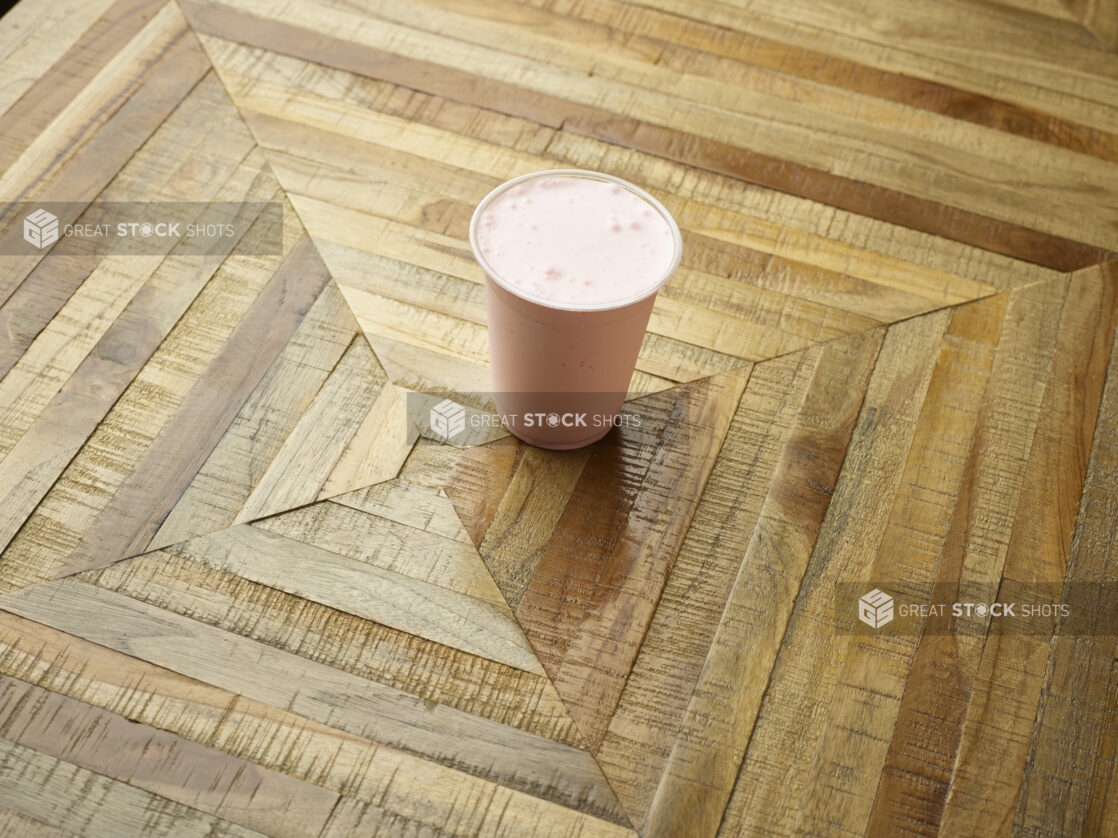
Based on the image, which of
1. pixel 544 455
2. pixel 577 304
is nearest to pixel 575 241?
pixel 577 304

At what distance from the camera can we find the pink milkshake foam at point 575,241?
1.22 meters

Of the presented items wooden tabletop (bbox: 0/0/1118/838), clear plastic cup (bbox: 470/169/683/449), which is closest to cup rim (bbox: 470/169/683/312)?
clear plastic cup (bbox: 470/169/683/449)

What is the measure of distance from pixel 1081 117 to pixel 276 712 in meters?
1.90

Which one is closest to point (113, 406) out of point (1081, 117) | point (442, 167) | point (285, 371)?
point (285, 371)

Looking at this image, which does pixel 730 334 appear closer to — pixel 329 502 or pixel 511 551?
pixel 511 551

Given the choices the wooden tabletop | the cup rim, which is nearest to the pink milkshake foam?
the cup rim

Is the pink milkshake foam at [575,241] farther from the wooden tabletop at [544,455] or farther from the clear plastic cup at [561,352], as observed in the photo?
the wooden tabletop at [544,455]

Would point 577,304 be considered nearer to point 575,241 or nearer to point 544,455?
point 575,241

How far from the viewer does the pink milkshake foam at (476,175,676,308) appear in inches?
48.1

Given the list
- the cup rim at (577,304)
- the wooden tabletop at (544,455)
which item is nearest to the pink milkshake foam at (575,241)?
the cup rim at (577,304)

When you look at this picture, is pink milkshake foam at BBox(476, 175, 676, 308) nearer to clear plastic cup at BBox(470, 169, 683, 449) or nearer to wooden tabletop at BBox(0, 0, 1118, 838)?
clear plastic cup at BBox(470, 169, 683, 449)

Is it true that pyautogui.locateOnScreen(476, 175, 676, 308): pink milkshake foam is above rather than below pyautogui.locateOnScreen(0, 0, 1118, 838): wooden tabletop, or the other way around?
above

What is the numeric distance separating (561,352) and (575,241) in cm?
14

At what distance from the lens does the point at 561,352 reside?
4.18 feet
